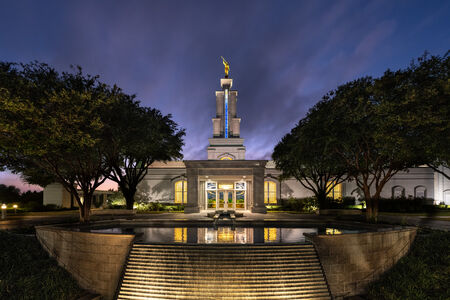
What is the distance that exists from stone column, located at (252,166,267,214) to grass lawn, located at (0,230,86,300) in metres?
19.1

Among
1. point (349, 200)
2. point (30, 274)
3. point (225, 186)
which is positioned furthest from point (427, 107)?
point (349, 200)

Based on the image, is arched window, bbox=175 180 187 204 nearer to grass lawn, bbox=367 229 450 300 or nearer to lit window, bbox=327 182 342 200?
lit window, bbox=327 182 342 200

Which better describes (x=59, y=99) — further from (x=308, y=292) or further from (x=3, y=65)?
(x=308, y=292)

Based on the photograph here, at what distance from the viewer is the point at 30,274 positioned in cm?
1076

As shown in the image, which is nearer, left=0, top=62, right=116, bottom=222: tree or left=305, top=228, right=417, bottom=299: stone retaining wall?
left=305, top=228, right=417, bottom=299: stone retaining wall

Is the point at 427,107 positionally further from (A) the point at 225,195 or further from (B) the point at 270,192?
(B) the point at 270,192

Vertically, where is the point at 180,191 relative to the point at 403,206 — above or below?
above

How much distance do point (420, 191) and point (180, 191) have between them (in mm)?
35385

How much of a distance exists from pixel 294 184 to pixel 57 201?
34.7 meters

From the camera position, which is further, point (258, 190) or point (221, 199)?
point (221, 199)

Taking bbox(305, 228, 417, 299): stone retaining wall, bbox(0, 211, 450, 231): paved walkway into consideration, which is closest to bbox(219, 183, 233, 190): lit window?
bbox(0, 211, 450, 231): paved walkway

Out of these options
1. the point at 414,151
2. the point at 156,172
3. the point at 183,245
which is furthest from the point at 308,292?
the point at 156,172

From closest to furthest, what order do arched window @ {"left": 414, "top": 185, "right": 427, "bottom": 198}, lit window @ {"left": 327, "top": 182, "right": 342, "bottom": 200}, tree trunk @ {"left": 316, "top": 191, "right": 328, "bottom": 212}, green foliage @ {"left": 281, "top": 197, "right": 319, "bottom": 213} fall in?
tree trunk @ {"left": 316, "top": 191, "right": 328, "bottom": 212}
green foliage @ {"left": 281, "top": 197, "right": 319, "bottom": 213}
arched window @ {"left": 414, "top": 185, "right": 427, "bottom": 198}
lit window @ {"left": 327, "top": 182, "right": 342, "bottom": 200}

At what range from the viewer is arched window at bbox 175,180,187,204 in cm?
3741
